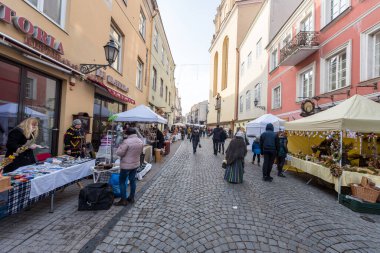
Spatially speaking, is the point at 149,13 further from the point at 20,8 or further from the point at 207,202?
the point at 207,202

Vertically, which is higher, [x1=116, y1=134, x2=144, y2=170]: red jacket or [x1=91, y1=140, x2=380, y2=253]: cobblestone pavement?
[x1=116, y1=134, x2=144, y2=170]: red jacket

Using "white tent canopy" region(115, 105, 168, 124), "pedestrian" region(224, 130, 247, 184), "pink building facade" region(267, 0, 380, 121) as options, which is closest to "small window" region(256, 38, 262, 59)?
"pink building facade" region(267, 0, 380, 121)

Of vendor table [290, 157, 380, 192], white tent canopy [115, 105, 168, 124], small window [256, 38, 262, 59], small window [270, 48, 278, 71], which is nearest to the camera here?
vendor table [290, 157, 380, 192]

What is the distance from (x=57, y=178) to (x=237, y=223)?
3.32 meters

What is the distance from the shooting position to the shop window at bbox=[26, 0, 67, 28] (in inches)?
215

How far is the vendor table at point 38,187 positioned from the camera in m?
2.80

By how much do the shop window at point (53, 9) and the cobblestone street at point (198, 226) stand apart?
508 centimetres

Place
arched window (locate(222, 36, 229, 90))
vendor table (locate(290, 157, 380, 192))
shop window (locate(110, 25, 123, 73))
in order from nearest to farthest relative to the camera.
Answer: vendor table (locate(290, 157, 380, 192)), shop window (locate(110, 25, 123, 73)), arched window (locate(222, 36, 229, 90))

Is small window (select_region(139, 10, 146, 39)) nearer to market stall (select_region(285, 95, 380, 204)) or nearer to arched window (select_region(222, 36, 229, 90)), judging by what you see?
market stall (select_region(285, 95, 380, 204))

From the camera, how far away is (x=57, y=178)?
11.8 feet

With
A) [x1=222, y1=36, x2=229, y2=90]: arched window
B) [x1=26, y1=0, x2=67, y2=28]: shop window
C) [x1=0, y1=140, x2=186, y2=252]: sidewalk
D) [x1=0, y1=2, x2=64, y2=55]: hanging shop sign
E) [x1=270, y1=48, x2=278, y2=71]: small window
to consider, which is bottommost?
[x1=0, y1=140, x2=186, y2=252]: sidewalk

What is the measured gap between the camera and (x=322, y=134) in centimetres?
669

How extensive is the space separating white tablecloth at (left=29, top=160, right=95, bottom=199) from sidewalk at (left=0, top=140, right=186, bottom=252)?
54cm

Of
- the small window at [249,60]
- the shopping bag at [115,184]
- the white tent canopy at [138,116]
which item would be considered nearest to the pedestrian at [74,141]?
the shopping bag at [115,184]
